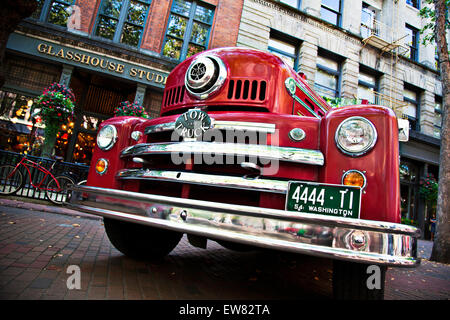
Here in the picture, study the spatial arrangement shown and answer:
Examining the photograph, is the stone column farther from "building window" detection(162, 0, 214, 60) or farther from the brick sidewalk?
the brick sidewalk

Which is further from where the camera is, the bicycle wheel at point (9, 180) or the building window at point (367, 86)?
the building window at point (367, 86)

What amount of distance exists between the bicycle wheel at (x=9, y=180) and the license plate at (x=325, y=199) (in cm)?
670

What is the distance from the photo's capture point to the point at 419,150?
1266cm

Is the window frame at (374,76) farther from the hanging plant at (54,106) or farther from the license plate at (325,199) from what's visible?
the license plate at (325,199)

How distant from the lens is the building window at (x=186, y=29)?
Answer: 10.1 metres

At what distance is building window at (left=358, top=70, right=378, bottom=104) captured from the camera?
12461 millimetres

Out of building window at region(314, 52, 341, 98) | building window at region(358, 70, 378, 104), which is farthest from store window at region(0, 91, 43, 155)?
building window at region(358, 70, 378, 104)

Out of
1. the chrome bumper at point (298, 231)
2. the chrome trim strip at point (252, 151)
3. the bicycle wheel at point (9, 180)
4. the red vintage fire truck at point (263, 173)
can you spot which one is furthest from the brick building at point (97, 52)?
the chrome bumper at point (298, 231)

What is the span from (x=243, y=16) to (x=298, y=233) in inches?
452

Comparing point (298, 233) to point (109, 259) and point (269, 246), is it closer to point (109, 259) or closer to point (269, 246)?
point (269, 246)

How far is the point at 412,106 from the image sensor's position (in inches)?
536

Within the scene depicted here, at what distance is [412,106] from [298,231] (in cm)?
1620

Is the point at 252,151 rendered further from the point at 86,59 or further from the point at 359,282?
the point at 86,59

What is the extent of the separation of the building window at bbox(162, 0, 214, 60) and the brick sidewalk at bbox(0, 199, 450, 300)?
8216mm
